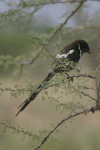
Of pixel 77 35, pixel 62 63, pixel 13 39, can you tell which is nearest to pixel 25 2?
pixel 62 63

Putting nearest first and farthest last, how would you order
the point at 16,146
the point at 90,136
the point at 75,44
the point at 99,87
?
the point at 99,87, the point at 75,44, the point at 16,146, the point at 90,136

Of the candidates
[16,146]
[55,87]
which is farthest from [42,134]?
[16,146]

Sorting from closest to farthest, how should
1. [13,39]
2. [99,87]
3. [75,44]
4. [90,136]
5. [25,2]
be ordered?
[99,87] → [75,44] → [25,2] → [90,136] → [13,39]

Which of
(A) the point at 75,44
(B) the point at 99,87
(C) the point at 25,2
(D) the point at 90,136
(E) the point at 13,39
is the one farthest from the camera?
(E) the point at 13,39

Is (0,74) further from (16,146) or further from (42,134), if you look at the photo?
(42,134)

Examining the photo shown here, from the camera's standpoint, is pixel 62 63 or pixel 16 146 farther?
pixel 16 146

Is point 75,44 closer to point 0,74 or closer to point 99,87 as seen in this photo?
point 99,87

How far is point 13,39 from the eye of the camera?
2562 millimetres

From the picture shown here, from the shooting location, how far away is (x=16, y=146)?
6.06 feet

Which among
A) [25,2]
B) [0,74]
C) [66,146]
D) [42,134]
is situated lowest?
[66,146]

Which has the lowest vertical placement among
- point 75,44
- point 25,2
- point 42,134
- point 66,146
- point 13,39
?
point 66,146

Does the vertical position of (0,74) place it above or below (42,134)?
above

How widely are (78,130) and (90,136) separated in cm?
14

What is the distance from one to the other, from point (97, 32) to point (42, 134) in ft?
6.05
